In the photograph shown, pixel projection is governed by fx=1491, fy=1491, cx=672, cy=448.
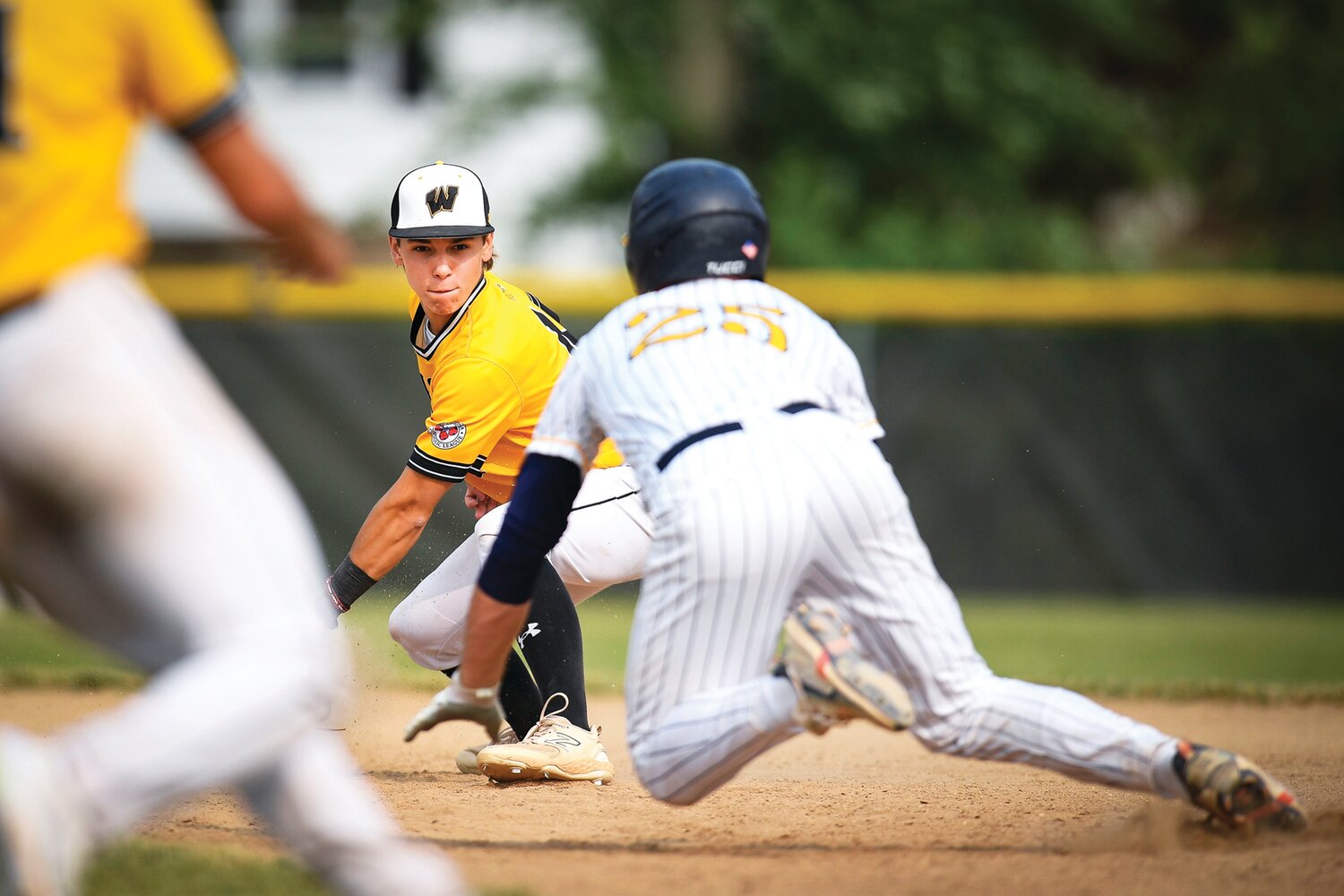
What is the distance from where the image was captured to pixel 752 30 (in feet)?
51.1

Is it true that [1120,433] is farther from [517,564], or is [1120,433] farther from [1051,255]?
[517,564]

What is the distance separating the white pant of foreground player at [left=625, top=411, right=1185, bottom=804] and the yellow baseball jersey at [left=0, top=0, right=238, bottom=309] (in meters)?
1.25

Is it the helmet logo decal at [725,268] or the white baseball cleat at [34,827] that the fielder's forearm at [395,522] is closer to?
the helmet logo decal at [725,268]

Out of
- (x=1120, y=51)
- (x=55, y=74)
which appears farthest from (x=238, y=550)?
(x=1120, y=51)

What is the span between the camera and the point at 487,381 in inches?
163

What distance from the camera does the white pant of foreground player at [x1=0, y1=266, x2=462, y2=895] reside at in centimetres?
200

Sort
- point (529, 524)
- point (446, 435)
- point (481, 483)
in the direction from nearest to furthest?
point (529, 524) < point (446, 435) < point (481, 483)

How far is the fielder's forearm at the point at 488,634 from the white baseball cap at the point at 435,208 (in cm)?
140

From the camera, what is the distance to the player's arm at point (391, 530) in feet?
13.6

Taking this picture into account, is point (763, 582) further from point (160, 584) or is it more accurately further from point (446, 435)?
point (446, 435)

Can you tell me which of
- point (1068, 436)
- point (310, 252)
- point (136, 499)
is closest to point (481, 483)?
point (310, 252)

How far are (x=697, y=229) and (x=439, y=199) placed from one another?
1.31 m

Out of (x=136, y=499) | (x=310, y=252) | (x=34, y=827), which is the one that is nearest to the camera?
(x=34, y=827)

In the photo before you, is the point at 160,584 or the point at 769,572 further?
the point at 769,572
